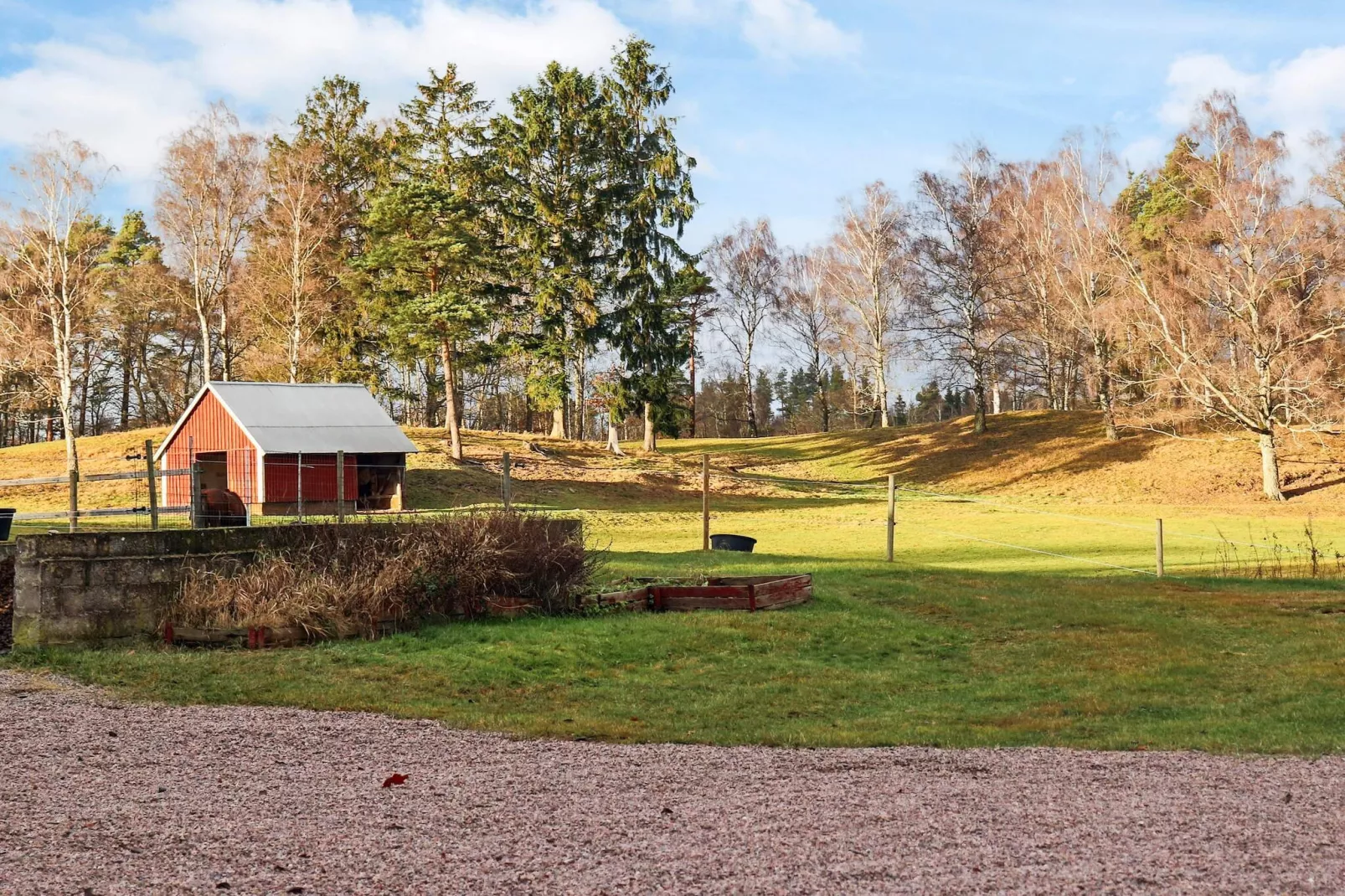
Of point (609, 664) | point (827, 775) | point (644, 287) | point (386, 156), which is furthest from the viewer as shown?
point (386, 156)

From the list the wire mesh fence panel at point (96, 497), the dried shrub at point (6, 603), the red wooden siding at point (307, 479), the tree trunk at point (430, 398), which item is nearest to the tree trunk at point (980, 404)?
the tree trunk at point (430, 398)

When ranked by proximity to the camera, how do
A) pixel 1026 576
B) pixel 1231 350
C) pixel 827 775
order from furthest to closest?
pixel 1231 350 → pixel 1026 576 → pixel 827 775

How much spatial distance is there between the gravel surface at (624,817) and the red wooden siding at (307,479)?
2655cm

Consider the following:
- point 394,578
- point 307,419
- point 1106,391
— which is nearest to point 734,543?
point 394,578

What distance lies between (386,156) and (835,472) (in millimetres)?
25377

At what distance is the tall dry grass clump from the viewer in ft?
36.8

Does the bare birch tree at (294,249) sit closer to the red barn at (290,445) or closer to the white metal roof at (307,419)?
the red barn at (290,445)

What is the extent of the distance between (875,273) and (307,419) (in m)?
32.8

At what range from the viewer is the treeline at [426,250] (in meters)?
43.5

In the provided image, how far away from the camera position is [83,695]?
28.1 ft

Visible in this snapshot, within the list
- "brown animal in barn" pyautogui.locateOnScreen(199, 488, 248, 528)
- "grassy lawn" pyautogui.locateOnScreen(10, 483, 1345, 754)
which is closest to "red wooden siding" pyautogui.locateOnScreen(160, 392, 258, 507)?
"brown animal in barn" pyautogui.locateOnScreen(199, 488, 248, 528)

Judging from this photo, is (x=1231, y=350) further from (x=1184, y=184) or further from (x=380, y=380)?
(x=380, y=380)

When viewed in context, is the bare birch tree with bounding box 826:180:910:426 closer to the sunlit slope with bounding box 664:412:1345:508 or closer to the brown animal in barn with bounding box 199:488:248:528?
the sunlit slope with bounding box 664:412:1345:508

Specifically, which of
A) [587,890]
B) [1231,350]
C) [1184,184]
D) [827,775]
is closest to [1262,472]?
[1231,350]
